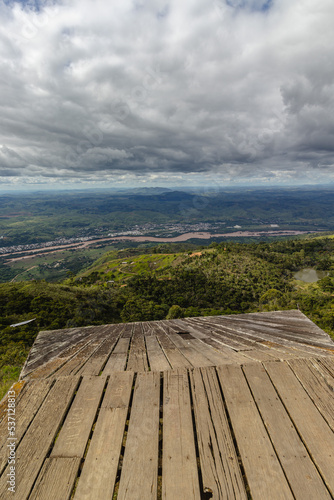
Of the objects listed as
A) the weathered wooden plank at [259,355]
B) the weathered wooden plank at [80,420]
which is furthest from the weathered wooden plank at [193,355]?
the weathered wooden plank at [80,420]

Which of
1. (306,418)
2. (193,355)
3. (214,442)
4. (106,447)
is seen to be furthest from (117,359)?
(306,418)

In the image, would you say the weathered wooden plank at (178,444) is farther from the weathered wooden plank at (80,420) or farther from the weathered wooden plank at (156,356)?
the weathered wooden plank at (80,420)

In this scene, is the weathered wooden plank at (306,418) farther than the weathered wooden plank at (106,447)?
Yes

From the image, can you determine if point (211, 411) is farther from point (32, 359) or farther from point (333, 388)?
point (32, 359)

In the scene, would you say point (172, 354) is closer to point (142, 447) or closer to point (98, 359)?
point (98, 359)

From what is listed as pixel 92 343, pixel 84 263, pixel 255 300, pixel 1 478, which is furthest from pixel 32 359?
pixel 84 263

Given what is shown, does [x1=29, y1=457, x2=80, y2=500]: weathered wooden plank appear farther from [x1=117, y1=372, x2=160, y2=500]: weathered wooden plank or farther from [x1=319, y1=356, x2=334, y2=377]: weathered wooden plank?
[x1=319, y1=356, x2=334, y2=377]: weathered wooden plank
